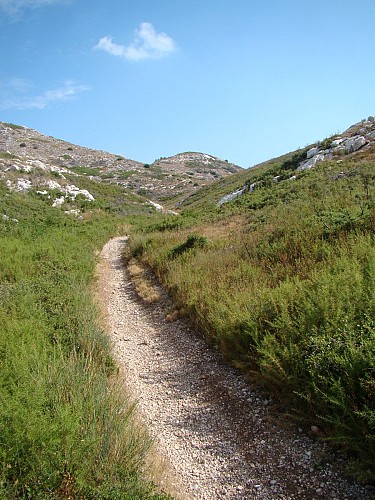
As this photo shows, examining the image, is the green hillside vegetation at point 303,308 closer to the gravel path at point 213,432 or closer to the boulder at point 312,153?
the gravel path at point 213,432

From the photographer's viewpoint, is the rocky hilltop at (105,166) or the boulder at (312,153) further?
the rocky hilltop at (105,166)

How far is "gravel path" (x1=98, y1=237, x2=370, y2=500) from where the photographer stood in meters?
3.64

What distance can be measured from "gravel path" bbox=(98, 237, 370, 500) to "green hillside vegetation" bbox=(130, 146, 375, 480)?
33 centimetres

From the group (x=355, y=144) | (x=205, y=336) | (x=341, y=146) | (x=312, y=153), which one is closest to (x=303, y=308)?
(x=205, y=336)

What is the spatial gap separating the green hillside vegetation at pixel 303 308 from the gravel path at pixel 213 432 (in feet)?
1.09

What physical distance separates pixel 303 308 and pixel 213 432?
230 cm

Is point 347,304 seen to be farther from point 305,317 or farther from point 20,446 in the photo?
point 20,446

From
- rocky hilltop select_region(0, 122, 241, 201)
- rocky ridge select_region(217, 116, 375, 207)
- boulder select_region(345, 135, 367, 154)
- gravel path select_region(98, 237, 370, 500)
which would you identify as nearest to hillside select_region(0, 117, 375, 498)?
gravel path select_region(98, 237, 370, 500)

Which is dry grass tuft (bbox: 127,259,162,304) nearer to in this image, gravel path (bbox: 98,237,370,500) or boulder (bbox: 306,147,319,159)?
Result: gravel path (bbox: 98,237,370,500)

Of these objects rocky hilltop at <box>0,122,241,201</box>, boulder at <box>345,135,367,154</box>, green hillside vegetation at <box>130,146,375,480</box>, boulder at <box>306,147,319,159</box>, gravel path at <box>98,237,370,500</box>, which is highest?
rocky hilltop at <box>0,122,241,201</box>

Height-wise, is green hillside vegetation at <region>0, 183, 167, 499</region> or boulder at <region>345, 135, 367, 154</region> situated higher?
boulder at <region>345, 135, 367, 154</region>

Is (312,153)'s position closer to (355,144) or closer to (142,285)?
(355,144)

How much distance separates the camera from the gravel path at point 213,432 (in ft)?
11.9

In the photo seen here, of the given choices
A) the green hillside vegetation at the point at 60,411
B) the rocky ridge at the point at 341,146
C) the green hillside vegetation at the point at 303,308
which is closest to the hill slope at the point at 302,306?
the green hillside vegetation at the point at 303,308
